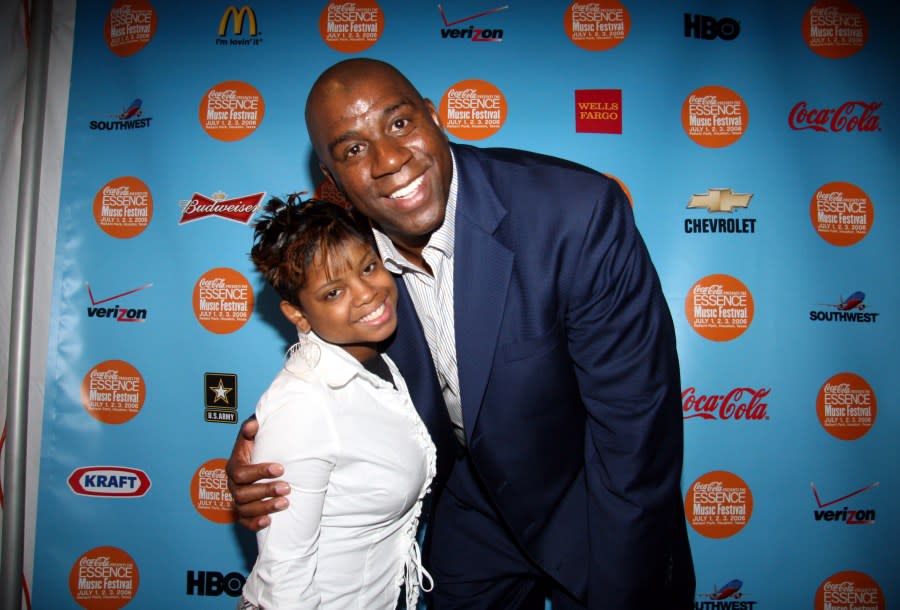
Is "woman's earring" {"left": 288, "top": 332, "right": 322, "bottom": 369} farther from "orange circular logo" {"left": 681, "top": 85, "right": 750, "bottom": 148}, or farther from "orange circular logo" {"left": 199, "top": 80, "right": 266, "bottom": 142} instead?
"orange circular logo" {"left": 681, "top": 85, "right": 750, "bottom": 148}

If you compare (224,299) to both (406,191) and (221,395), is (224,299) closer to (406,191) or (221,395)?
(221,395)

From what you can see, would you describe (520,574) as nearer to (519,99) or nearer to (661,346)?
(661,346)

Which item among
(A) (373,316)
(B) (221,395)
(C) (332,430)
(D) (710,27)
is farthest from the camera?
(B) (221,395)

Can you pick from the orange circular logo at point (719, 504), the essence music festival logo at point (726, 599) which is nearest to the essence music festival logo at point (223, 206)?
the orange circular logo at point (719, 504)

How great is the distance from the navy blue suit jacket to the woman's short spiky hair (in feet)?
0.86

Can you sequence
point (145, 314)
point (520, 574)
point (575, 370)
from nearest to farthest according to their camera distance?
point (575, 370), point (520, 574), point (145, 314)

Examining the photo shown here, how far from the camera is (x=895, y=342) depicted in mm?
1868

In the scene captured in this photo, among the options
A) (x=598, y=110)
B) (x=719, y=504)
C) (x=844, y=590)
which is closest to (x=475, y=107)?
(x=598, y=110)

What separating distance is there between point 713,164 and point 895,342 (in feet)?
3.18

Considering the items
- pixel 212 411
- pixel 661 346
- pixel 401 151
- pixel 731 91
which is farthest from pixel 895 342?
pixel 212 411

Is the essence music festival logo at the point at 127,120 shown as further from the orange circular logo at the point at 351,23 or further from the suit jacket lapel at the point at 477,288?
the suit jacket lapel at the point at 477,288

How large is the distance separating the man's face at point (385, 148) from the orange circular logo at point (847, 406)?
68.7 inches

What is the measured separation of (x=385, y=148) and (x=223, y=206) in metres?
1.16

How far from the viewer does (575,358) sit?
1157mm
